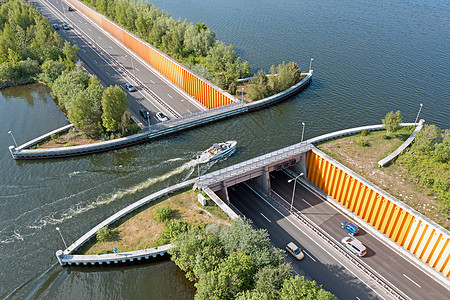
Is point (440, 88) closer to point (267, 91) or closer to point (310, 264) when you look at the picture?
point (267, 91)

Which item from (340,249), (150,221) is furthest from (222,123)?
(340,249)

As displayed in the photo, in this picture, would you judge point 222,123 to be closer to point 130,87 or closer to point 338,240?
point 130,87

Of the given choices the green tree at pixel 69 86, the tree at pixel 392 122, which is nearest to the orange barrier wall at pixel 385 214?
the tree at pixel 392 122

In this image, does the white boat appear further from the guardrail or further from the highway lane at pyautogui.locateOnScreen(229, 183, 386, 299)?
the guardrail

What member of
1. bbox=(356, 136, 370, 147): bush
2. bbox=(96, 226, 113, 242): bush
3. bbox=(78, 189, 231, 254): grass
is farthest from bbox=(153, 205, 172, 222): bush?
bbox=(356, 136, 370, 147): bush

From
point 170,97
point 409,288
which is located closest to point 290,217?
point 409,288

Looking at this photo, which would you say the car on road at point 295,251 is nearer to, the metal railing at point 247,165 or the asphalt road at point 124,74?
the metal railing at point 247,165
